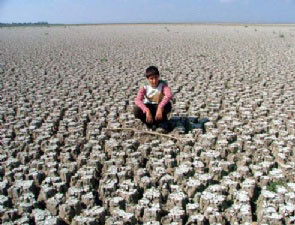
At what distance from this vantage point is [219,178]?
3.08 m

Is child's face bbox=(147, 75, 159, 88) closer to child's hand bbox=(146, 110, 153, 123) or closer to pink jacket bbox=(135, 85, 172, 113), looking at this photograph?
pink jacket bbox=(135, 85, 172, 113)

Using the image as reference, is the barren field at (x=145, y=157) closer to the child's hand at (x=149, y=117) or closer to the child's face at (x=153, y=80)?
the child's hand at (x=149, y=117)

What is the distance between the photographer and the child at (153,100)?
4.13 meters

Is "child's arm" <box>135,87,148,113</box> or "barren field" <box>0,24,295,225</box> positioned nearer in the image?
"barren field" <box>0,24,295,225</box>

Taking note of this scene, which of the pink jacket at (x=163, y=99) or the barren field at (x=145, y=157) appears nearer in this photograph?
the barren field at (x=145, y=157)

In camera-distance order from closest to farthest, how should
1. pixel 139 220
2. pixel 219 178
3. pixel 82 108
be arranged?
pixel 139 220
pixel 219 178
pixel 82 108

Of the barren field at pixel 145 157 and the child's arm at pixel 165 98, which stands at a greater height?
the child's arm at pixel 165 98

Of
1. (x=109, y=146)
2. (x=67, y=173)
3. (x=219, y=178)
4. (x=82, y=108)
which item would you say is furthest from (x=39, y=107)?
(x=219, y=178)

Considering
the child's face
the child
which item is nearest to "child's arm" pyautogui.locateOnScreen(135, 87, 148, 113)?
the child

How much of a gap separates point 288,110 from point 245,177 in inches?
83.2

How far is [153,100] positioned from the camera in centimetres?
438

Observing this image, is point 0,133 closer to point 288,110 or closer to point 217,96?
point 217,96

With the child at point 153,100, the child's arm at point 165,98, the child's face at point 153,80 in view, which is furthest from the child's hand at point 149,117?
the child's face at point 153,80

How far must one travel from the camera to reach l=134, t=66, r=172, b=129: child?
4129mm
